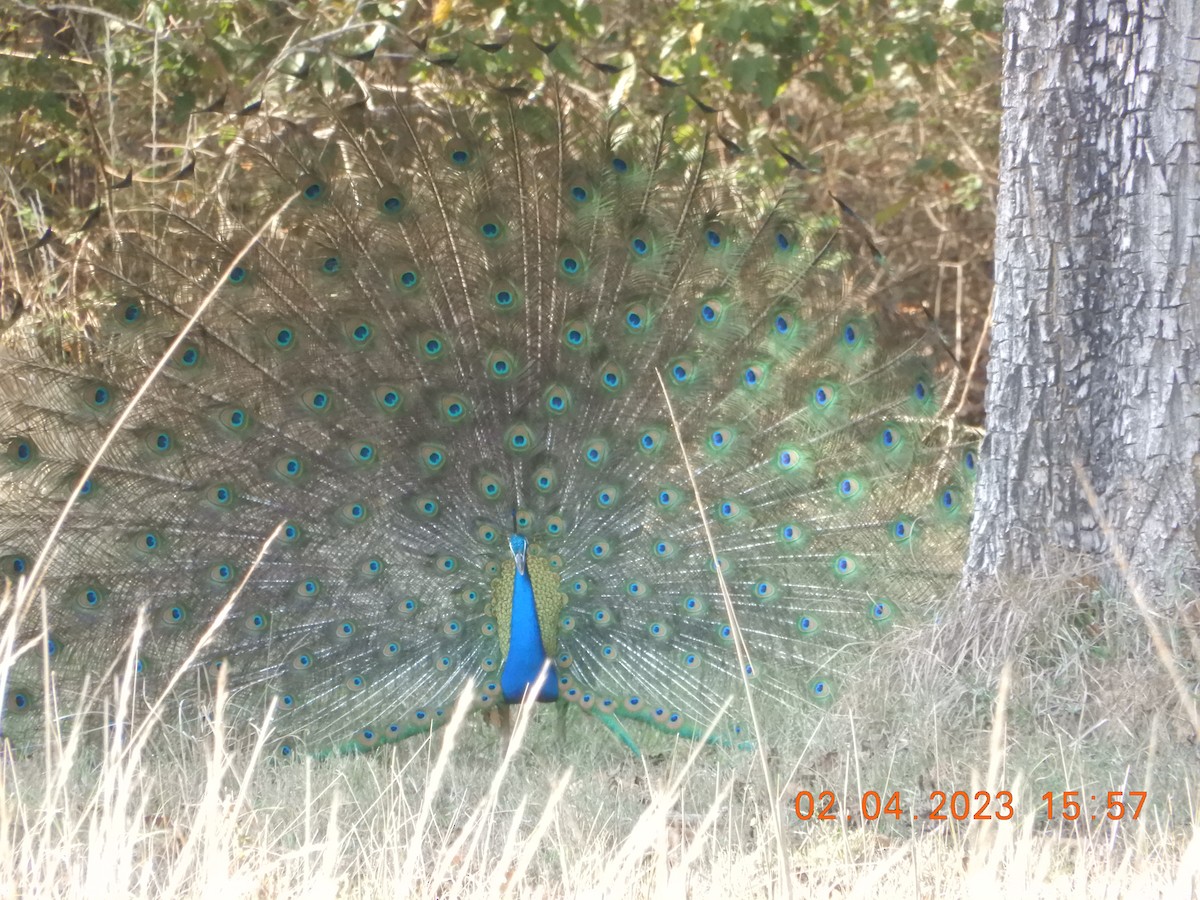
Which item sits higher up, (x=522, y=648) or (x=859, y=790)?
(x=859, y=790)

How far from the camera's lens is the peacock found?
4.53 meters

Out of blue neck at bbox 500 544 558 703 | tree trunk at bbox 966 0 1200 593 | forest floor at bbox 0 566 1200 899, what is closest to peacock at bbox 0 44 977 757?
blue neck at bbox 500 544 558 703

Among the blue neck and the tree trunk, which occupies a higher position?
the tree trunk

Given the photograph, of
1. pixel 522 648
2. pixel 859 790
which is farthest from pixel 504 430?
pixel 859 790

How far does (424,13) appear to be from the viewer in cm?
779

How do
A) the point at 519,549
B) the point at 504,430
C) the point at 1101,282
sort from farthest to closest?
the point at 504,430 < the point at 519,549 < the point at 1101,282

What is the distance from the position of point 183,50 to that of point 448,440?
236 centimetres

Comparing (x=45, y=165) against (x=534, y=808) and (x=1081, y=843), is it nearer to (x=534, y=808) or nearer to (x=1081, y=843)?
(x=534, y=808)

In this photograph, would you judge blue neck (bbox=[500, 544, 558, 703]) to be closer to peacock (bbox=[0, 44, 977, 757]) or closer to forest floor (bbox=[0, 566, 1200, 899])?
peacock (bbox=[0, 44, 977, 757])

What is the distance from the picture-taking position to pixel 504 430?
16.0 ft

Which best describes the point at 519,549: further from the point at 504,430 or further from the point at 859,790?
the point at 859,790

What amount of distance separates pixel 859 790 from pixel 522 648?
Answer: 1.99 m

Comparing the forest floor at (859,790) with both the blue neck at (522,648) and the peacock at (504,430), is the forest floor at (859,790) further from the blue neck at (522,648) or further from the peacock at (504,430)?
the peacock at (504,430)

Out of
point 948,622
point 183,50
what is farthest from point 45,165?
point 948,622
